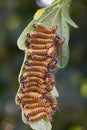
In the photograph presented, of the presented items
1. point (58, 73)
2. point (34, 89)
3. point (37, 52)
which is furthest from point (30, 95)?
point (58, 73)

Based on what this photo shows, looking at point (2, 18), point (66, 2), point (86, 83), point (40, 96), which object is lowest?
point (86, 83)

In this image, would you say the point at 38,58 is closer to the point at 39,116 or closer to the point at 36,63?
the point at 36,63

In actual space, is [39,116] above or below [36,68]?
below

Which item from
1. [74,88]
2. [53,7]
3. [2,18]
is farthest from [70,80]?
[53,7]

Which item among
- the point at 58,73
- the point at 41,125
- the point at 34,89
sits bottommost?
the point at 58,73

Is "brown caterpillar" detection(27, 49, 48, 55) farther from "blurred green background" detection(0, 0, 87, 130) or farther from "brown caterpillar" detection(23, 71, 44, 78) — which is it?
"blurred green background" detection(0, 0, 87, 130)

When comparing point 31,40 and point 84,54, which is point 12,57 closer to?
point 84,54
